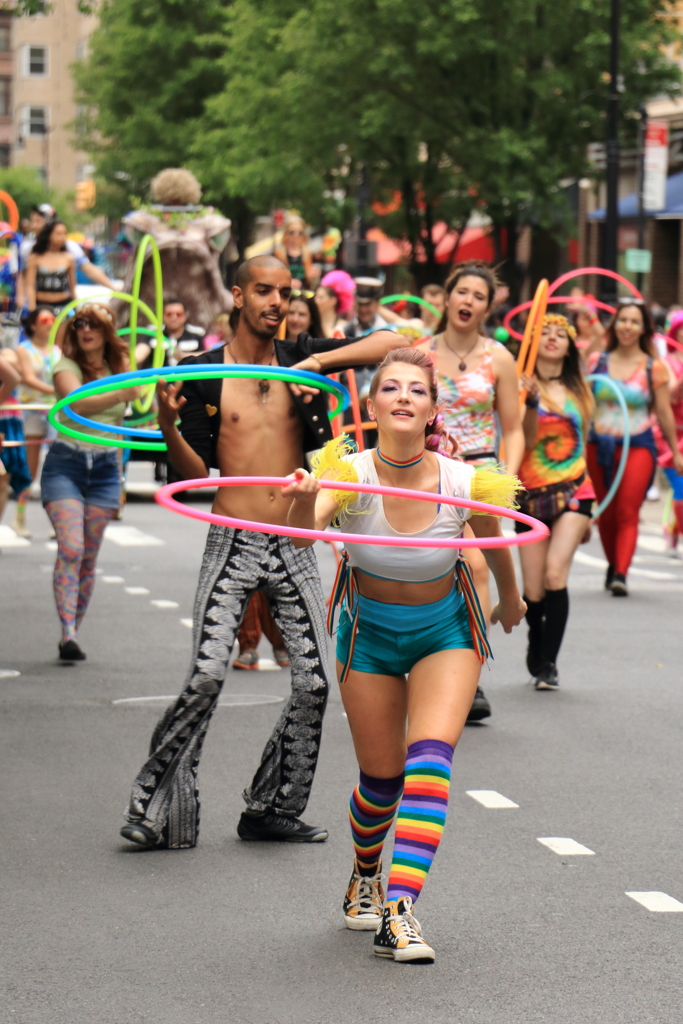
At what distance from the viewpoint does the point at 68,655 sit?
9672 mm

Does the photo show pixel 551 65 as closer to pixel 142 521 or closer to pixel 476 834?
pixel 142 521

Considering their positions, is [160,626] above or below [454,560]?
below

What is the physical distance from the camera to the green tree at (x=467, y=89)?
26.1 metres

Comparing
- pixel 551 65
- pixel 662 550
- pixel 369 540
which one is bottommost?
pixel 662 550

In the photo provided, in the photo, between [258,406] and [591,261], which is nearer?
[258,406]

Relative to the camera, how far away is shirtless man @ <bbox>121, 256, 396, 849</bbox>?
233 inches

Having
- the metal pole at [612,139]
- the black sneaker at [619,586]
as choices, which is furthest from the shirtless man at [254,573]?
the metal pole at [612,139]

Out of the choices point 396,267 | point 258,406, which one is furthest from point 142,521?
point 396,267

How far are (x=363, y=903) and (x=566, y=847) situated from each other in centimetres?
119

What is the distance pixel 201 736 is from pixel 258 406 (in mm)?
1182

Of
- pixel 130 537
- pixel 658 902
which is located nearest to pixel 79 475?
pixel 658 902

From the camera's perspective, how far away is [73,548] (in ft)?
31.2

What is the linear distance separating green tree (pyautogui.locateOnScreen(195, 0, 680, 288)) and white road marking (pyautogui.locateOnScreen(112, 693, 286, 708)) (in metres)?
18.6

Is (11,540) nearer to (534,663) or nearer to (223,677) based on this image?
(534,663)
